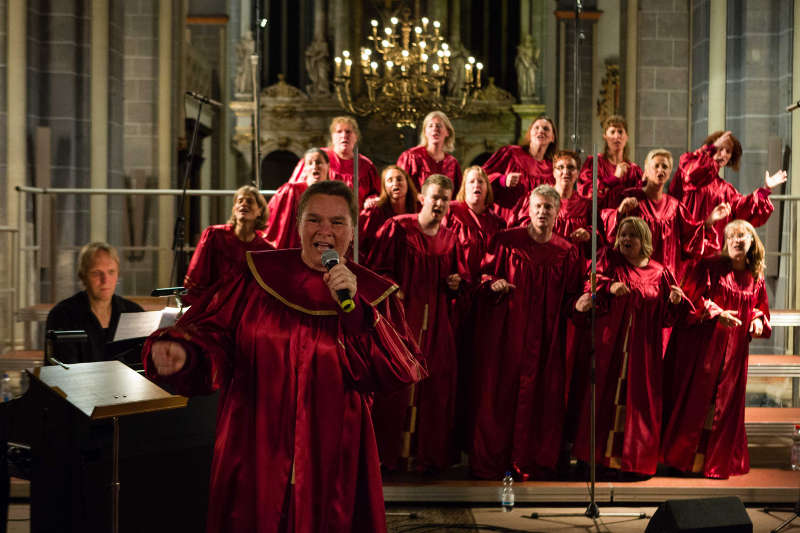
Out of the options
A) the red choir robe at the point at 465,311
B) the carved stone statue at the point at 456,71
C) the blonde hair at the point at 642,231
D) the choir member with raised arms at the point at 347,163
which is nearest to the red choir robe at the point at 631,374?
the blonde hair at the point at 642,231

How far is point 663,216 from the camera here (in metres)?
5.89

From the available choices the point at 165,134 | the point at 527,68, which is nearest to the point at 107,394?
the point at 165,134

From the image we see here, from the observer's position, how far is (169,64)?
10.5 metres

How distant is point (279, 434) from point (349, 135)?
394 centimetres

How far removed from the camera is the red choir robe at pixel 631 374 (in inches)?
209

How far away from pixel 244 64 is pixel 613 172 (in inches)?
544

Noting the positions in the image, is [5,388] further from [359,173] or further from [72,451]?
→ [72,451]

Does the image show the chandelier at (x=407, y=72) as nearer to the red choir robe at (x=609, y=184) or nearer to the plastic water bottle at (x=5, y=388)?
the red choir robe at (x=609, y=184)

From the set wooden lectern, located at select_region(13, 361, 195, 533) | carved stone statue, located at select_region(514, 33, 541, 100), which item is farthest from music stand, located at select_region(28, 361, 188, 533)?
carved stone statue, located at select_region(514, 33, 541, 100)

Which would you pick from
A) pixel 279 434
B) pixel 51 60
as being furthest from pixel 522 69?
pixel 279 434

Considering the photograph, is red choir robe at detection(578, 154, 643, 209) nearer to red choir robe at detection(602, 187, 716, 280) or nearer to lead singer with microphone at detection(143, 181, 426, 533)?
red choir robe at detection(602, 187, 716, 280)

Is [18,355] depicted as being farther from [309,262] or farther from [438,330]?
[309,262]

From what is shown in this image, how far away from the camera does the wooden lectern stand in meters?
2.93

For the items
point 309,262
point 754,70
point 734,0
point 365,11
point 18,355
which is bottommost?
point 18,355
